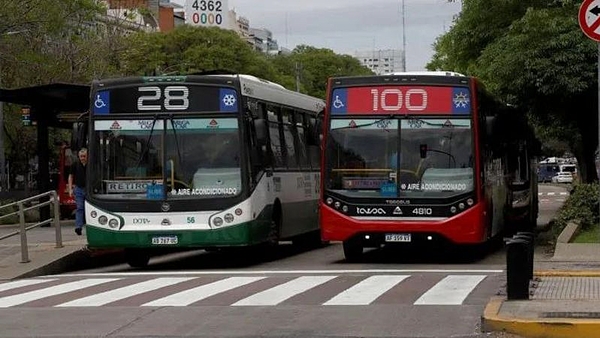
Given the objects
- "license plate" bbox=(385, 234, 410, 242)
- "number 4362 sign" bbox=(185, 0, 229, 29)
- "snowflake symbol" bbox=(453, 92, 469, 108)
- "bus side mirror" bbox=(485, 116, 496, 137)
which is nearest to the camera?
"license plate" bbox=(385, 234, 410, 242)

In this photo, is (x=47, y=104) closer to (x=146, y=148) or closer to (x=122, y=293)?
(x=146, y=148)

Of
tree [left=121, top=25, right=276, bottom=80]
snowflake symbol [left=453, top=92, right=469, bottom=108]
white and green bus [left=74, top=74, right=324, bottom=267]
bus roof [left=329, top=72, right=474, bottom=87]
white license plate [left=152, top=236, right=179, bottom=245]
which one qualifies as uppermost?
tree [left=121, top=25, right=276, bottom=80]

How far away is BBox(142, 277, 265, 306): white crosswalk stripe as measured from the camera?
13133 mm

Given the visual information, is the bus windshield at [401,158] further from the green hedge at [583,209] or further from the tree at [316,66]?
the tree at [316,66]

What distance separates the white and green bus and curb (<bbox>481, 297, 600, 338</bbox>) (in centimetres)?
777

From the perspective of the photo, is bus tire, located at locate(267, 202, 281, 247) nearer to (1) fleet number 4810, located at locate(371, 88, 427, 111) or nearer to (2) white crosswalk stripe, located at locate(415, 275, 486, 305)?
(1) fleet number 4810, located at locate(371, 88, 427, 111)

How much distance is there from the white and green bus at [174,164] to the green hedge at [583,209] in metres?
7.31

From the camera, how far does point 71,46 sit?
1720 inches

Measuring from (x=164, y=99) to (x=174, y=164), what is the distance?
1.10 meters

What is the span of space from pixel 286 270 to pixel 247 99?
2880 millimetres

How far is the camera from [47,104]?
2886 centimetres

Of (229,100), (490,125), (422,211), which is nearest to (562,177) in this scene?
(490,125)

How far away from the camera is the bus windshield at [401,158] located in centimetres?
Result: 1792

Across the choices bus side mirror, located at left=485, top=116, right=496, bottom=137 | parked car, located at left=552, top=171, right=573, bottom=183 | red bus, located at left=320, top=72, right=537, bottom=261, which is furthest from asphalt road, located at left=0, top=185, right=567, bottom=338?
parked car, located at left=552, top=171, right=573, bottom=183
